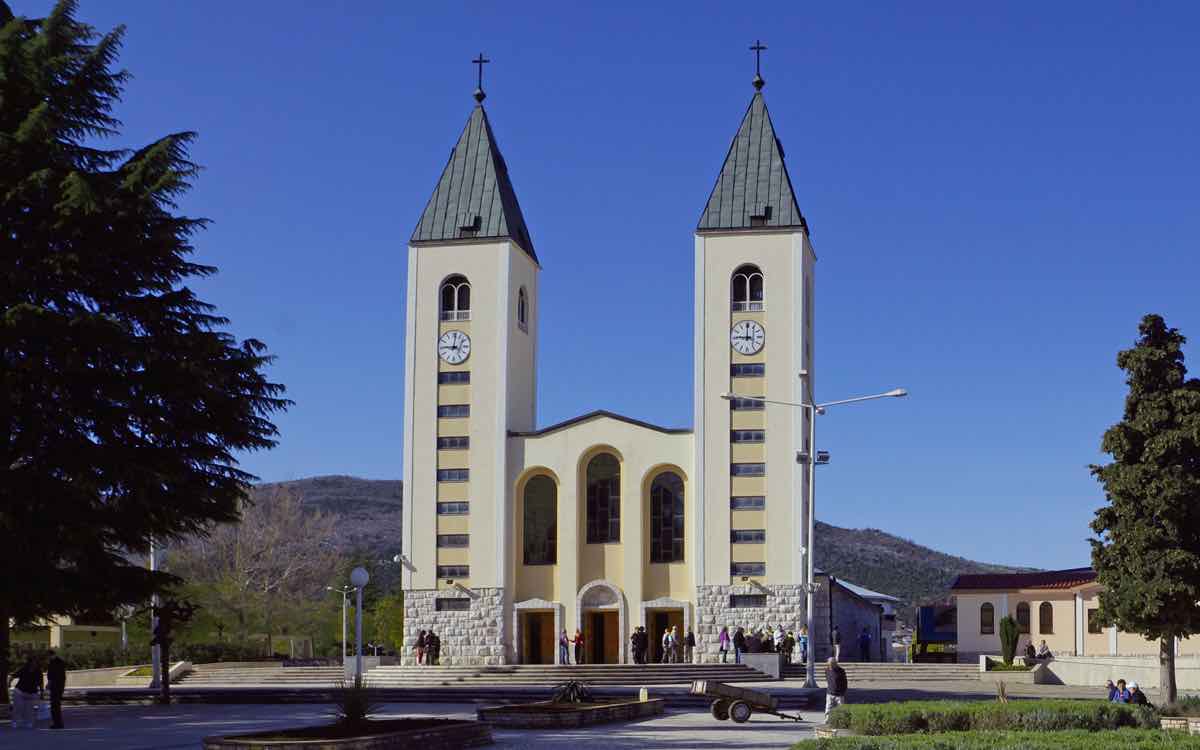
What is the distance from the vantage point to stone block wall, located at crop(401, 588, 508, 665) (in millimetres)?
56031

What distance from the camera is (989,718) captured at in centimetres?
2406

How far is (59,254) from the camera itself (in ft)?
107

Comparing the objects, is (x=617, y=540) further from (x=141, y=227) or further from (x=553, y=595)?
(x=141, y=227)

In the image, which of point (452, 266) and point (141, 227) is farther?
point (452, 266)

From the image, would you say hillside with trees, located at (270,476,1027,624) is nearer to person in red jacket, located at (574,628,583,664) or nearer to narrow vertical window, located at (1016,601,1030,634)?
narrow vertical window, located at (1016,601,1030,634)

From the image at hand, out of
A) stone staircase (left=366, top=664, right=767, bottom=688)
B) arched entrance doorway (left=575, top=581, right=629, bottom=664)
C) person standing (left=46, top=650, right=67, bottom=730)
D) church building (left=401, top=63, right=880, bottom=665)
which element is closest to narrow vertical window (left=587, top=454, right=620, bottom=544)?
church building (left=401, top=63, right=880, bottom=665)

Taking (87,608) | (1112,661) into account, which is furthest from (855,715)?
(1112,661)

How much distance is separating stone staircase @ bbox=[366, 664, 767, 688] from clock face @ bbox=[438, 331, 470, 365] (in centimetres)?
1174

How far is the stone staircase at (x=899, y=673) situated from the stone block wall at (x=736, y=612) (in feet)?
14.0

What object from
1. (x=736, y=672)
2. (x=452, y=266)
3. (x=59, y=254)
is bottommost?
(x=736, y=672)

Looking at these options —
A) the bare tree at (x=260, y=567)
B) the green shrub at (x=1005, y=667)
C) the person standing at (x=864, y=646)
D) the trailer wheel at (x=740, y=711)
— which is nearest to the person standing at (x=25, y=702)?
the trailer wheel at (x=740, y=711)

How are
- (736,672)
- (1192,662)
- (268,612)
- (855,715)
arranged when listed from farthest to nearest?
(268,612) → (736,672) → (1192,662) → (855,715)

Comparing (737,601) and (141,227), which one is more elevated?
(141,227)

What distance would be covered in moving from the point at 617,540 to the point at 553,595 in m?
3.10
